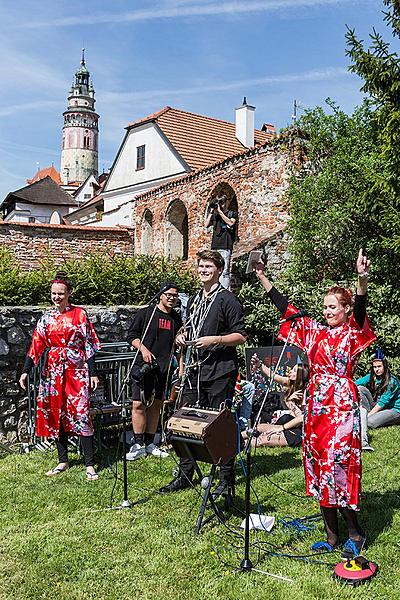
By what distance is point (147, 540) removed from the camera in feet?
13.8

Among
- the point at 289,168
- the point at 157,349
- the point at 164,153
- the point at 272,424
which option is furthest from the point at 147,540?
the point at 164,153

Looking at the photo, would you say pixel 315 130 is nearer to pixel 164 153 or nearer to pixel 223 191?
pixel 223 191

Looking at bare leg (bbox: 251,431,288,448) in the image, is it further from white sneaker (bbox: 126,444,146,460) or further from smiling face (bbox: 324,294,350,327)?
smiling face (bbox: 324,294,350,327)

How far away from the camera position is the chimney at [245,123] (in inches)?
1065

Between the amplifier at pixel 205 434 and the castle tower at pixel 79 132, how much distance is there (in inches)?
4347

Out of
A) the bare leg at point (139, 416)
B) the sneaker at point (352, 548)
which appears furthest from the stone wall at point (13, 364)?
the sneaker at point (352, 548)

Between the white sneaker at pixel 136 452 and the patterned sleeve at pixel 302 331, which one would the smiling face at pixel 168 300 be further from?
the patterned sleeve at pixel 302 331

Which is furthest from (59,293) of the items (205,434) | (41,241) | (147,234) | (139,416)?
(147,234)

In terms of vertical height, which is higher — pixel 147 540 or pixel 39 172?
pixel 39 172

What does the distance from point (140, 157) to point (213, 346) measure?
2367 cm

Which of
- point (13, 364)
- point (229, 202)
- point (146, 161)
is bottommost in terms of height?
point (13, 364)

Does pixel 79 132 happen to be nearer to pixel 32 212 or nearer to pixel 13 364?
pixel 32 212

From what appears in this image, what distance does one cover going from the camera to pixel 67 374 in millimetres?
5816

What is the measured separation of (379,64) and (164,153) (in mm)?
17008
